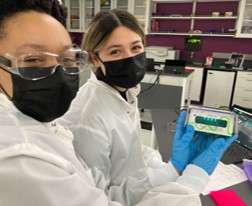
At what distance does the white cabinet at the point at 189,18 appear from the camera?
4.95m

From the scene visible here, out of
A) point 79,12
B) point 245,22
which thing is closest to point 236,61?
point 245,22

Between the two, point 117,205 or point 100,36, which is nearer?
point 117,205

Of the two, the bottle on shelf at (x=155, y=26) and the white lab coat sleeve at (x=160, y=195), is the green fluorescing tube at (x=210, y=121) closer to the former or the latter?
the white lab coat sleeve at (x=160, y=195)

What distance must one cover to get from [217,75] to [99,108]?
4.18m

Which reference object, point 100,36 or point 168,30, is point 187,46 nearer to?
point 168,30

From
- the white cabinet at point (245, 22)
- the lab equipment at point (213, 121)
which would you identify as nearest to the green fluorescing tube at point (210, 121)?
the lab equipment at point (213, 121)

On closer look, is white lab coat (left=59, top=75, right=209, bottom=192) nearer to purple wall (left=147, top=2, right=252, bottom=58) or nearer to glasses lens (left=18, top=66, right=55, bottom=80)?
glasses lens (left=18, top=66, right=55, bottom=80)

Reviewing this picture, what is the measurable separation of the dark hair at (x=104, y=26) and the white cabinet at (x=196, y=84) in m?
3.85

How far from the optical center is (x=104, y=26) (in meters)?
1.08

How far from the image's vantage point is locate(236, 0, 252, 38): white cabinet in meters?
4.50

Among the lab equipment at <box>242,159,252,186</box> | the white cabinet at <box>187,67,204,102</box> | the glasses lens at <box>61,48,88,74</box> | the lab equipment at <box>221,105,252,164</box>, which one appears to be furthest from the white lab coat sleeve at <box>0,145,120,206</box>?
the white cabinet at <box>187,67,204,102</box>

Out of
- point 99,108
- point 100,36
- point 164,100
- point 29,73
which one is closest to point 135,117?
point 99,108

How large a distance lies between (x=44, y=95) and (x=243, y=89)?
4648 mm

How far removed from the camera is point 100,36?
1096 mm
